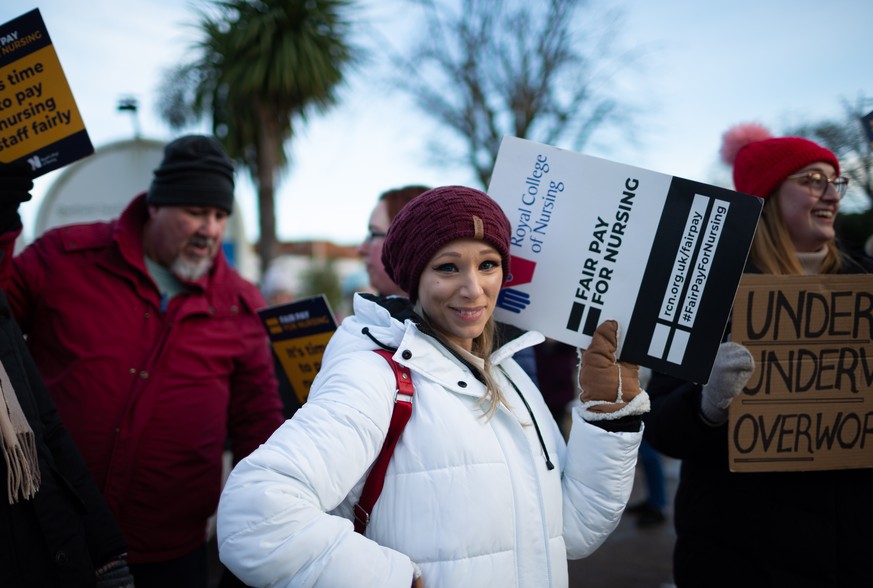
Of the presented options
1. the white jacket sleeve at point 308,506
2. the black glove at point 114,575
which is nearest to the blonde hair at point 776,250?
the white jacket sleeve at point 308,506

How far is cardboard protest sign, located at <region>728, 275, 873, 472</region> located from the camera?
1.79 metres

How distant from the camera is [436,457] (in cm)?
136

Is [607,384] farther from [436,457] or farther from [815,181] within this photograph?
[815,181]

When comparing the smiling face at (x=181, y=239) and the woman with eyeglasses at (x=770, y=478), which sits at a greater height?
the smiling face at (x=181, y=239)

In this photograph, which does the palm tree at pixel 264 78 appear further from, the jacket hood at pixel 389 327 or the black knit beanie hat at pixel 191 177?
the jacket hood at pixel 389 327

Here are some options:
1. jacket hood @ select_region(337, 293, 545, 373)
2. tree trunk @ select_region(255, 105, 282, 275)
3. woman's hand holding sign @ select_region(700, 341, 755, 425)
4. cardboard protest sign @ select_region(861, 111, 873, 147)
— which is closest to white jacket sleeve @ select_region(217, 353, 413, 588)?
jacket hood @ select_region(337, 293, 545, 373)

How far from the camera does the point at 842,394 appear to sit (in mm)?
1848

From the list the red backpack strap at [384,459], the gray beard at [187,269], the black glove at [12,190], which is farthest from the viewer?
the gray beard at [187,269]

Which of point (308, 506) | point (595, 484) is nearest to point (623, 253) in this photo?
point (595, 484)

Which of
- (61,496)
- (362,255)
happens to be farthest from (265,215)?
(61,496)

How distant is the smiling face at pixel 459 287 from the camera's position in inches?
61.2

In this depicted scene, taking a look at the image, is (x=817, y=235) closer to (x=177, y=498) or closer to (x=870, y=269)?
(x=870, y=269)

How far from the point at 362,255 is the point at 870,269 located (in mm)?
2019

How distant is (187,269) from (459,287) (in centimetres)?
140
